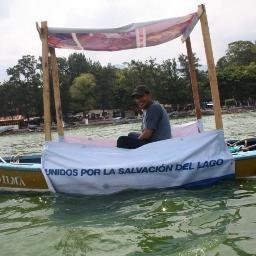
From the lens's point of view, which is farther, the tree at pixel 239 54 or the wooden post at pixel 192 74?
the tree at pixel 239 54

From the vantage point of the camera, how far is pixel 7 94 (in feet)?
346

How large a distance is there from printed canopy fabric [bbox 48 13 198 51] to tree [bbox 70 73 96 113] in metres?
93.1

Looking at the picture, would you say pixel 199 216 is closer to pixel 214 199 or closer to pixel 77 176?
pixel 214 199

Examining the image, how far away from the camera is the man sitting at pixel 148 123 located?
360 inches

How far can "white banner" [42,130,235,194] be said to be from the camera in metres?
8.64

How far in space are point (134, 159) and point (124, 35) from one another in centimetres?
248

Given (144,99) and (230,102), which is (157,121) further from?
Answer: (230,102)

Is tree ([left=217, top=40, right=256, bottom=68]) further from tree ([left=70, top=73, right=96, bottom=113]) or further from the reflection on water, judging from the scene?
the reflection on water

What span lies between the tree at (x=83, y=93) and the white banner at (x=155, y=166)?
94427 mm

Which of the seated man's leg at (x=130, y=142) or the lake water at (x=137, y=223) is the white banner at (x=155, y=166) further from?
the seated man's leg at (x=130, y=142)

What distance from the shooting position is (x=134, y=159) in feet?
28.6

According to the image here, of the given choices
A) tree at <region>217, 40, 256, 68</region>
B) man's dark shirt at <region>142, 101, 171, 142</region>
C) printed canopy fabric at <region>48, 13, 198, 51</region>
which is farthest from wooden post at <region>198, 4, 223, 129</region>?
tree at <region>217, 40, 256, 68</region>

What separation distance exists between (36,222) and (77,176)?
165 cm

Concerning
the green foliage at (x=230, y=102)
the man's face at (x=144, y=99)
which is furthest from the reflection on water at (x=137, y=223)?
the green foliage at (x=230, y=102)
